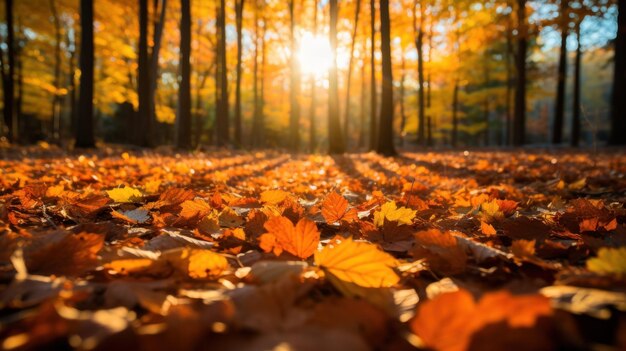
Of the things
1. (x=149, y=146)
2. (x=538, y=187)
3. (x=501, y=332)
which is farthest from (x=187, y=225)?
(x=149, y=146)

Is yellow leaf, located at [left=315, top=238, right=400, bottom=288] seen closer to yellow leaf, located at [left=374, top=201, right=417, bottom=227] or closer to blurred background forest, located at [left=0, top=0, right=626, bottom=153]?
yellow leaf, located at [left=374, top=201, right=417, bottom=227]

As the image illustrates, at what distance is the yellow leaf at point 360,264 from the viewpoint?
3.16 ft

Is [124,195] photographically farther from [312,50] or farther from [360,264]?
Result: [312,50]

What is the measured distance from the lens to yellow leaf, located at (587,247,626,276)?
0.81m

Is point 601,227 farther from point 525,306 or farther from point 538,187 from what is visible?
point 538,187

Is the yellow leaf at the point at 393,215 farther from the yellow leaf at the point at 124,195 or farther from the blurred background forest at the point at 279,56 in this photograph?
the blurred background forest at the point at 279,56

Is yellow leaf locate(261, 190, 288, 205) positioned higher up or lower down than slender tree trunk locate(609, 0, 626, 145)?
lower down

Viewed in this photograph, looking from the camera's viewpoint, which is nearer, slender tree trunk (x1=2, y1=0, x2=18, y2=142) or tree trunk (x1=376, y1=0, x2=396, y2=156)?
tree trunk (x1=376, y1=0, x2=396, y2=156)

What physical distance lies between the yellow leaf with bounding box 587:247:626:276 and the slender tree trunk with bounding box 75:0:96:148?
421 inches

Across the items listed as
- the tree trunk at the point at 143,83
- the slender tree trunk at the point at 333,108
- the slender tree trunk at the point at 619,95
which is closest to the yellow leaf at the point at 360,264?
the slender tree trunk at the point at 333,108

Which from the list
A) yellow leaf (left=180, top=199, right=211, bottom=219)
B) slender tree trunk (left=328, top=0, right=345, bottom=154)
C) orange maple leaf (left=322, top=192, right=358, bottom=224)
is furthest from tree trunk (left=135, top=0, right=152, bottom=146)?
orange maple leaf (left=322, top=192, right=358, bottom=224)

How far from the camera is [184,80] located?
11.6 m

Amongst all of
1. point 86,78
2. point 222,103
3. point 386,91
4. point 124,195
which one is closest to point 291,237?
point 124,195

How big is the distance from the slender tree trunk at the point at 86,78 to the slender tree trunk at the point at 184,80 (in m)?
2.60
